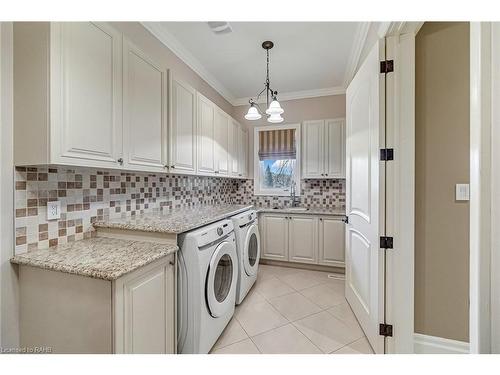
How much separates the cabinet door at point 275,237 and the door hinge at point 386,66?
216cm

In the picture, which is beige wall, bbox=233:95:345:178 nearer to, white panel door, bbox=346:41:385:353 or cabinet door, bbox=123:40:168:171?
white panel door, bbox=346:41:385:353

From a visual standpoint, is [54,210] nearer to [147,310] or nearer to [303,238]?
[147,310]

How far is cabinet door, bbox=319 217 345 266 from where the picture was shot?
2.92m

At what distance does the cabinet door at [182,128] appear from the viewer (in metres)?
1.90

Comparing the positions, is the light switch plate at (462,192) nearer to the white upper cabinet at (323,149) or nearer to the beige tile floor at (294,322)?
the beige tile floor at (294,322)

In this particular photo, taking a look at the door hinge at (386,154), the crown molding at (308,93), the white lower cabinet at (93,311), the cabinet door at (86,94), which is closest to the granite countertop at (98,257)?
the white lower cabinet at (93,311)

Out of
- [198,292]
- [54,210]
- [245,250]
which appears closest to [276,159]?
[245,250]

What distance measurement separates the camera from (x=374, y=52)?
151cm

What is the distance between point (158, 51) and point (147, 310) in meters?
2.24

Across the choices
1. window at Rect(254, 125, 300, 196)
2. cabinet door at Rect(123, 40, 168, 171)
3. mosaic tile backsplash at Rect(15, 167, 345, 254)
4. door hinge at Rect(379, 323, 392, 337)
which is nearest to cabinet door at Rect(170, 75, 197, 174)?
cabinet door at Rect(123, 40, 168, 171)

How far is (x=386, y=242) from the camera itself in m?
1.43

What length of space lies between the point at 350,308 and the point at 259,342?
1.02 meters

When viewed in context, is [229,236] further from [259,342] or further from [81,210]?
[81,210]
